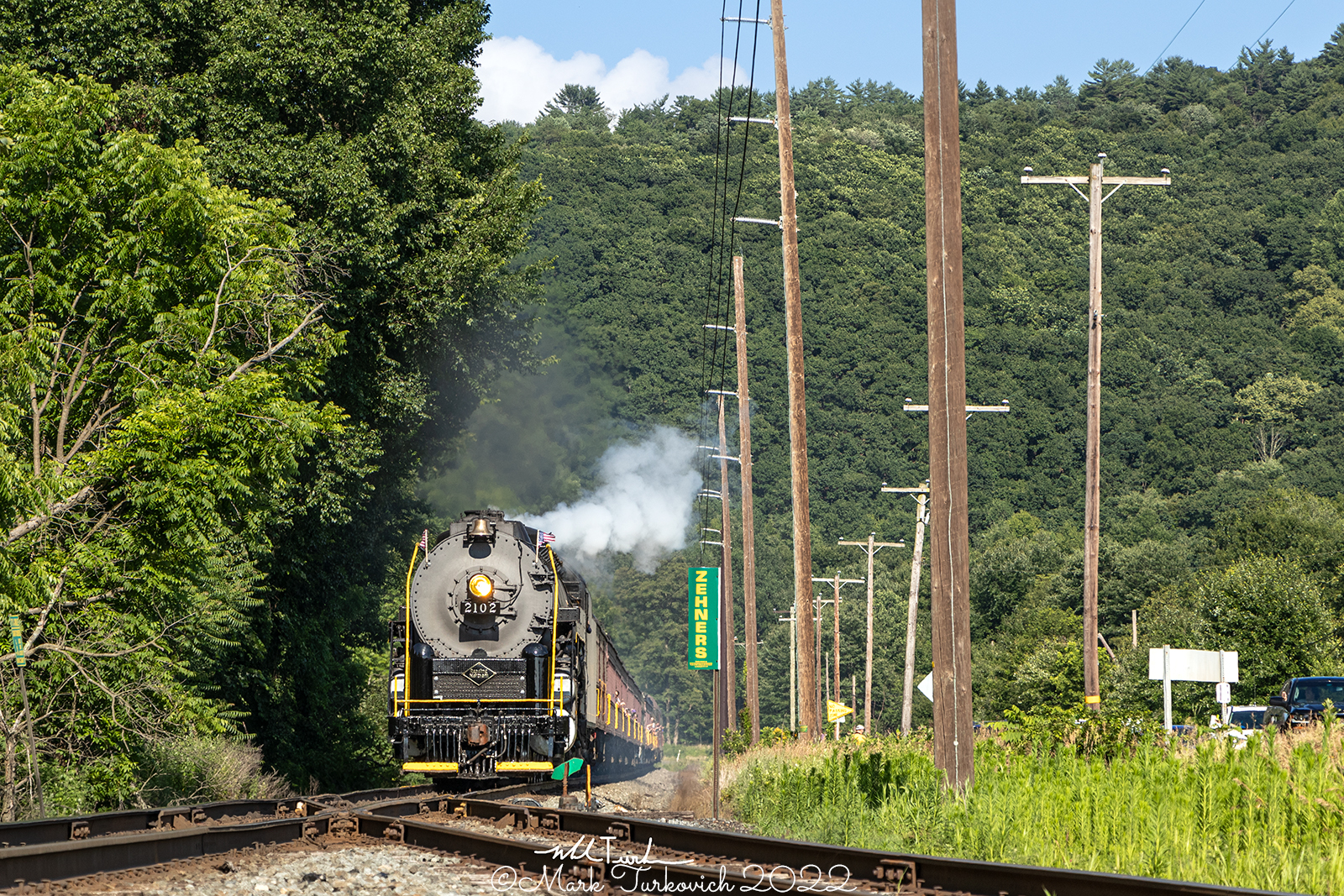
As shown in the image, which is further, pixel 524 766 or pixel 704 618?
pixel 524 766

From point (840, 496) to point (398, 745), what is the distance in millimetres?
97774

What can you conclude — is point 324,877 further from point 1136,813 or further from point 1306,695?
point 1306,695

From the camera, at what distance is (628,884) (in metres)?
8.33

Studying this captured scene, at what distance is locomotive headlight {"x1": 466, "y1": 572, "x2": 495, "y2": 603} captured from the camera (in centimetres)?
1950

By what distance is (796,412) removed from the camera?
23406 mm

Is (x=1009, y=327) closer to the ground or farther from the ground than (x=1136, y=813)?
farther from the ground

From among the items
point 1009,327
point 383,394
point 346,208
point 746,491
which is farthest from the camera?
point 1009,327

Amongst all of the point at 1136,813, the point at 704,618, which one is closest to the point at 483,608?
the point at 704,618

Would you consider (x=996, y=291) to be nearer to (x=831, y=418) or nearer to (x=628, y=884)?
(x=831, y=418)

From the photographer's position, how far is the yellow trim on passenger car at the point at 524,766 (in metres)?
19.0

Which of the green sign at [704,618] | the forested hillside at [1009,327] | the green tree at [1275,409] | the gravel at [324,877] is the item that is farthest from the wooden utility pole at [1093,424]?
the green tree at [1275,409]

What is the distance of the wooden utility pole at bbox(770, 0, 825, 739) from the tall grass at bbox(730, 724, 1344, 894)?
995cm

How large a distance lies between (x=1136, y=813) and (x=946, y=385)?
5674 mm

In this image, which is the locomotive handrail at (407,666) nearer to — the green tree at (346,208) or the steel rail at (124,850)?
the green tree at (346,208)
